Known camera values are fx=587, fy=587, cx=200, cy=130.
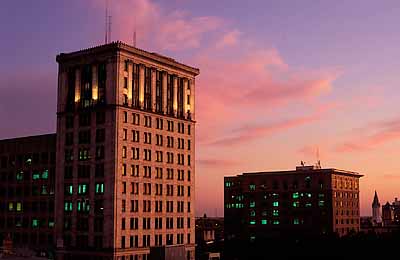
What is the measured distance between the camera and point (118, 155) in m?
139

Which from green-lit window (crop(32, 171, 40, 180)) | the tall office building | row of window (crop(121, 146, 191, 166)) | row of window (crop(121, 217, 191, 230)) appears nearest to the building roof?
the tall office building

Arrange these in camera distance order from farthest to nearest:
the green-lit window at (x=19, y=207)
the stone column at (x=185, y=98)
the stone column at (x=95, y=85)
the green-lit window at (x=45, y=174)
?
the green-lit window at (x=19, y=207)
the stone column at (x=185, y=98)
the green-lit window at (x=45, y=174)
the stone column at (x=95, y=85)

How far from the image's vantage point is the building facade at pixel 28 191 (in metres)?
155

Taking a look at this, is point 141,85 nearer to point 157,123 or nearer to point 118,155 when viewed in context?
point 157,123

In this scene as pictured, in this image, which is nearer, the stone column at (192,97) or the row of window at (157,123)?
the row of window at (157,123)

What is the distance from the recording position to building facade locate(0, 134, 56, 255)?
508 feet

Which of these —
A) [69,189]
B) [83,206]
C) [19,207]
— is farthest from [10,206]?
[83,206]

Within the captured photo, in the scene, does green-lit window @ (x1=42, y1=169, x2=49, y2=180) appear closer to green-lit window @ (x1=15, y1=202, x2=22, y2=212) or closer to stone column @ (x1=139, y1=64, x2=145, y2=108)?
green-lit window @ (x1=15, y1=202, x2=22, y2=212)

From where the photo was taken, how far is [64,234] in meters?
146

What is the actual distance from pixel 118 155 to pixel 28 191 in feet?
124

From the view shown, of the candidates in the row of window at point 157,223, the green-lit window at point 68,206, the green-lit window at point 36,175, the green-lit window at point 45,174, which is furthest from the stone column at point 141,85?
the green-lit window at point 36,175

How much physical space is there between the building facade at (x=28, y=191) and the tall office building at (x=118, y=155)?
758 centimetres

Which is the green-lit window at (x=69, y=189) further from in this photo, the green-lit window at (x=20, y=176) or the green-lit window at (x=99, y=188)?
the green-lit window at (x=20, y=176)

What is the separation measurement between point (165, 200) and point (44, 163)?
34.6 m
